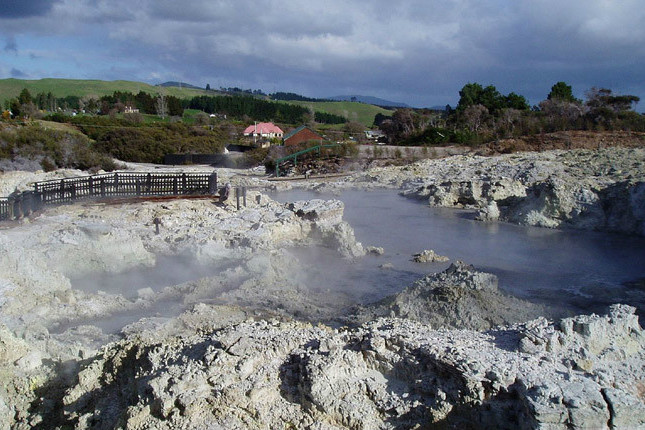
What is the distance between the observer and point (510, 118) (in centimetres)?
3759

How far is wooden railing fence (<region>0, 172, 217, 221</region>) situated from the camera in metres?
10.5

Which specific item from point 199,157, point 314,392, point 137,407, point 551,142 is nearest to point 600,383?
point 314,392

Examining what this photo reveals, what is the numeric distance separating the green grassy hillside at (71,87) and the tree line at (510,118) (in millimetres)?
53474

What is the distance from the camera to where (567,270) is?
10.1 m

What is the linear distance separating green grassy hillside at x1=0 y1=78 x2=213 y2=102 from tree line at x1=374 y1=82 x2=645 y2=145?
175ft

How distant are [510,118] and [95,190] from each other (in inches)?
1213

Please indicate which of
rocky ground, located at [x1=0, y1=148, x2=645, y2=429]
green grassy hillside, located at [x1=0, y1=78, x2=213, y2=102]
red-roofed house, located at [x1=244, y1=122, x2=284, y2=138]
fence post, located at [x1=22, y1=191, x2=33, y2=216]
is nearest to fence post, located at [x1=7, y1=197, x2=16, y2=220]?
fence post, located at [x1=22, y1=191, x2=33, y2=216]

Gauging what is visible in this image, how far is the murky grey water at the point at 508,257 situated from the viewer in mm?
8477

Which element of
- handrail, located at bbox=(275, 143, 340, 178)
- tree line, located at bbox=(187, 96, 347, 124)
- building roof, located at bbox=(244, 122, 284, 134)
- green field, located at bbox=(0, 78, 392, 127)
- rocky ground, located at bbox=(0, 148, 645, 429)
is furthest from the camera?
green field, located at bbox=(0, 78, 392, 127)

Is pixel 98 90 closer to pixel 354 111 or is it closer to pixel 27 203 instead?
pixel 354 111

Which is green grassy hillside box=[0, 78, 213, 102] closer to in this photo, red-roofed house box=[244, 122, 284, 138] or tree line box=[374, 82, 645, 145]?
red-roofed house box=[244, 122, 284, 138]

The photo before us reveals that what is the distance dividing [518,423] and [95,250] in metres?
6.93

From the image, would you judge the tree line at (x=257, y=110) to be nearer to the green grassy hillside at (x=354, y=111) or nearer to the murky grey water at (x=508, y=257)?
the green grassy hillside at (x=354, y=111)

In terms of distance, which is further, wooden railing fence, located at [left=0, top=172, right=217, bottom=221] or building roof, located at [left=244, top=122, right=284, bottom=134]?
building roof, located at [left=244, top=122, right=284, bottom=134]
